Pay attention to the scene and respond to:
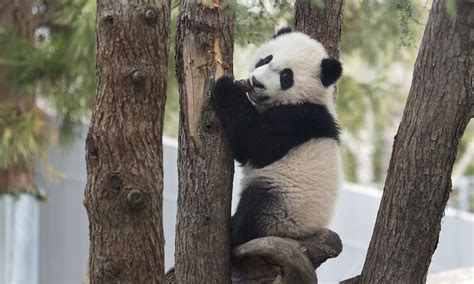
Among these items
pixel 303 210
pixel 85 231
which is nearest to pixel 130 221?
pixel 303 210

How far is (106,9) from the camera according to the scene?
2.68 metres

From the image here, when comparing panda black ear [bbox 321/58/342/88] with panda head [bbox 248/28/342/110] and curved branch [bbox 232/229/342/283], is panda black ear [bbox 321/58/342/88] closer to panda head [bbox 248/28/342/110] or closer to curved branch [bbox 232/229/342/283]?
panda head [bbox 248/28/342/110]

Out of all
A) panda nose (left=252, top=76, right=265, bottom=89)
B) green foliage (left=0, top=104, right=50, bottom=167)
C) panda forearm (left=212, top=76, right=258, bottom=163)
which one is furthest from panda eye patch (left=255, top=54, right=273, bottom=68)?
green foliage (left=0, top=104, right=50, bottom=167)

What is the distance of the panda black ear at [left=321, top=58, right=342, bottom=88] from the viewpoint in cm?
371

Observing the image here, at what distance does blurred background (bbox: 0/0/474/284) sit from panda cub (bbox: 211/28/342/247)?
46cm

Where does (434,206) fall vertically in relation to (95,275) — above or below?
above

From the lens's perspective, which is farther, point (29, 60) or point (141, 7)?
point (29, 60)

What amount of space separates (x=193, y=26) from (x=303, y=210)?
99 centimetres

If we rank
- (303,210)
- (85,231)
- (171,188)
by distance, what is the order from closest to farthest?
(303,210), (171,188), (85,231)

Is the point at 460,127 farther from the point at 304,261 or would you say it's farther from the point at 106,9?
the point at 106,9

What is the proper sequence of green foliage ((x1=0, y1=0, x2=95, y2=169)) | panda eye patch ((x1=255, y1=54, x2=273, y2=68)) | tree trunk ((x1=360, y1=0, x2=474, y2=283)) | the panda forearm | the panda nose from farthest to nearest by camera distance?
green foliage ((x1=0, y1=0, x2=95, y2=169))
panda eye patch ((x1=255, y1=54, x2=273, y2=68))
the panda nose
the panda forearm
tree trunk ((x1=360, y1=0, x2=474, y2=283))

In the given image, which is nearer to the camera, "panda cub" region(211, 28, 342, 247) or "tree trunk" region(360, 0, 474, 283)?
"tree trunk" region(360, 0, 474, 283)

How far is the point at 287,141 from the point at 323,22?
26.6 inches

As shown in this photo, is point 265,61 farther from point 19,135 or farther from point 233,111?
point 19,135
